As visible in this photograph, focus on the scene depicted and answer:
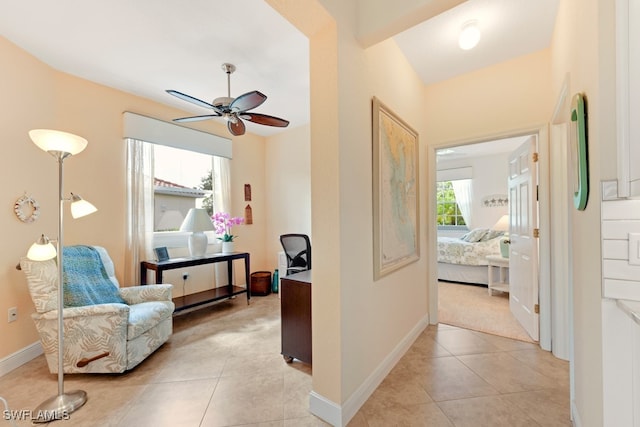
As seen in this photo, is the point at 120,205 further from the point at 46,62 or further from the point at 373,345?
the point at 373,345

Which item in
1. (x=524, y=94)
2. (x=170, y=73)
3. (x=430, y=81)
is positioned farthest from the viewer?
(x=430, y=81)

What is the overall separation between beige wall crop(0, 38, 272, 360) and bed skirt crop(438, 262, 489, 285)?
4.57 metres

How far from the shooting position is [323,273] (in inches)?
61.0

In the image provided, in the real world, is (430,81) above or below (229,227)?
above

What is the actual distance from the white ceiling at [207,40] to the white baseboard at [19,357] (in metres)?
2.53

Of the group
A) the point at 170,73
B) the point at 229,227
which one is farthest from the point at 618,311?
the point at 229,227

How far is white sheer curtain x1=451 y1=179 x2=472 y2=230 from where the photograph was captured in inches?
Answer: 252

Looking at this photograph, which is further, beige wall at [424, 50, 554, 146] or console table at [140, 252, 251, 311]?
console table at [140, 252, 251, 311]

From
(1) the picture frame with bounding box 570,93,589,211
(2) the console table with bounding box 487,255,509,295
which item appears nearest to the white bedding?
(2) the console table with bounding box 487,255,509,295

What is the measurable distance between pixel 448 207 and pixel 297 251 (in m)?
4.93

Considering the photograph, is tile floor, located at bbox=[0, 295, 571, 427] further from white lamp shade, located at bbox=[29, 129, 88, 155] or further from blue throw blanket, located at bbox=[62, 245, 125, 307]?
white lamp shade, located at bbox=[29, 129, 88, 155]

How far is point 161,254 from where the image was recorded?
311cm

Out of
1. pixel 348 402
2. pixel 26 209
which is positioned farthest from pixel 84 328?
pixel 348 402

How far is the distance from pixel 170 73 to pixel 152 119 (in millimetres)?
811
